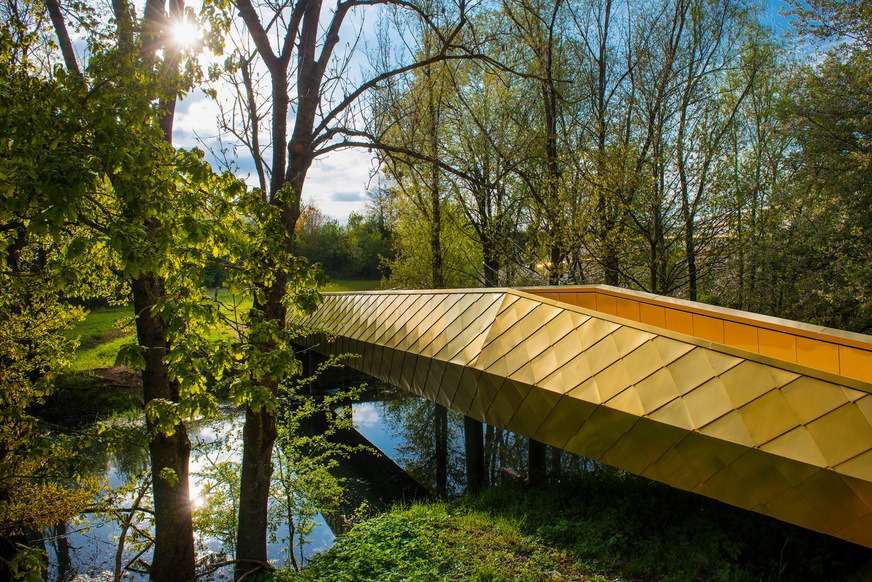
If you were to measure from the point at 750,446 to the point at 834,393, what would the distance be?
993mm

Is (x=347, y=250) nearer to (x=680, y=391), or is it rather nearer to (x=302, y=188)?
(x=302, y=188)

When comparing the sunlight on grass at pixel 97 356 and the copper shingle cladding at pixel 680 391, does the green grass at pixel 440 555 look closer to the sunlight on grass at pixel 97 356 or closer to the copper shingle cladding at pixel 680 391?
the copper shingle cladding at pixel 680 391

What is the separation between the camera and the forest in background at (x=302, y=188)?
409 centimetres

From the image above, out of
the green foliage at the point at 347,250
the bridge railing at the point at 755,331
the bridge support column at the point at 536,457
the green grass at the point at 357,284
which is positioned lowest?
the bridge support column at the point at 536,457

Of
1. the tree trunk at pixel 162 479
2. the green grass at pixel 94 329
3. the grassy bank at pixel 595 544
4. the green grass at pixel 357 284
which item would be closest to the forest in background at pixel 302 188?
the tree trunk at pixel 162 479

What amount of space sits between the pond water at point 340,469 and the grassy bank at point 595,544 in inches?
107

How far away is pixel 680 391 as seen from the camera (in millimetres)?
5848

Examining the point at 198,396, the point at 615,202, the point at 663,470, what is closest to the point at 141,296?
the point at 198,396

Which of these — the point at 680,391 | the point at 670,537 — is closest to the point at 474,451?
the point at 670,537

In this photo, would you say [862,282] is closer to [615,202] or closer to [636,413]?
[615,202]

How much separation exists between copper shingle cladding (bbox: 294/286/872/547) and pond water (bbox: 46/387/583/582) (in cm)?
404

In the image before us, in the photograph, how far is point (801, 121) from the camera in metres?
13.6

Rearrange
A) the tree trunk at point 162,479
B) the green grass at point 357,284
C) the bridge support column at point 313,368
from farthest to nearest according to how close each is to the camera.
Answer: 1. the green grass at point 357,284
2. the bridge support column at point 313,368
3. the tree trunk at point 162,479

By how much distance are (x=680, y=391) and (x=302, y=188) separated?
6.10 m
